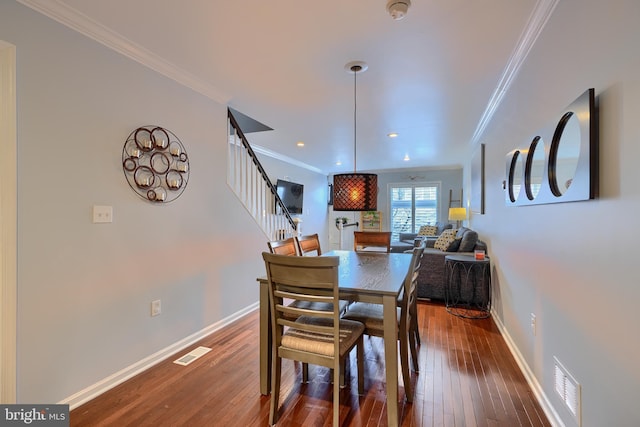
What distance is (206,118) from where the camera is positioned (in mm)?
2936

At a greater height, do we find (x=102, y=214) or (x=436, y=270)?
(x=102, y=214)

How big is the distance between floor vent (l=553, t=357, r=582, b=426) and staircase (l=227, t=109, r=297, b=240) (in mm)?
3048

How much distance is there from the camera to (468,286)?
369cm

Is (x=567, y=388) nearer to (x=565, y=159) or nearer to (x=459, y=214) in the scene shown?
(x=565, y=159)

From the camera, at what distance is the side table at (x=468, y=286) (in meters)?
3.53

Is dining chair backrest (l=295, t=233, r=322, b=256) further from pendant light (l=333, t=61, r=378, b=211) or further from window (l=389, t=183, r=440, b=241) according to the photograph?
window (l=389, t=183, r=440, b=241)

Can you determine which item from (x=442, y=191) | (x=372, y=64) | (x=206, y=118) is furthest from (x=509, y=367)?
(x=442, y=191)

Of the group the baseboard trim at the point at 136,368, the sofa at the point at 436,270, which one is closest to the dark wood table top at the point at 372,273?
the sofa at the point at 436,270

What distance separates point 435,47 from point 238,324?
10.4 ft

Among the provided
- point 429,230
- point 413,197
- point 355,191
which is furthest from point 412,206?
point 355,191

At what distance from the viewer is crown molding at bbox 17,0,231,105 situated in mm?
1720

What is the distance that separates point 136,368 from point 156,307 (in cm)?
45

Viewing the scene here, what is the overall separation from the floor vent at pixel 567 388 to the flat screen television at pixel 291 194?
4.89m

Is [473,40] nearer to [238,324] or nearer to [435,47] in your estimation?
[435,47]
